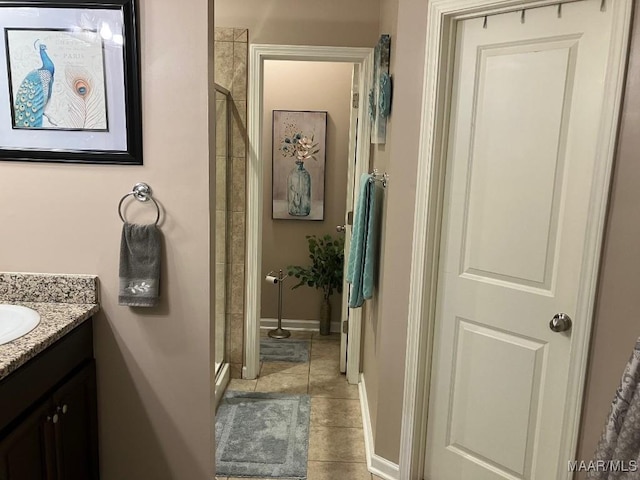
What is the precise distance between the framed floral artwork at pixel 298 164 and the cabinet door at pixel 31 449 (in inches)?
108

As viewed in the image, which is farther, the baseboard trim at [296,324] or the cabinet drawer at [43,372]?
the baseboard trim at [296,324]

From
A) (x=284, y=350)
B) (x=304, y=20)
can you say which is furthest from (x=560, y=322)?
(x=284, y=350)

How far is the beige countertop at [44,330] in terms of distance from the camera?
4.66ft

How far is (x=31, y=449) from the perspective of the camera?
1.57m

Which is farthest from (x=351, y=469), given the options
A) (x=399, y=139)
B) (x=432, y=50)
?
(x=432, y=50)

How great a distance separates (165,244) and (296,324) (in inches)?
103

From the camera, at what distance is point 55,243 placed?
6.23 ft

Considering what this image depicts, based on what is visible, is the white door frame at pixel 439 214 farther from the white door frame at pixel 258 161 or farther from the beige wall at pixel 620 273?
the white door frame at pixel 258 161

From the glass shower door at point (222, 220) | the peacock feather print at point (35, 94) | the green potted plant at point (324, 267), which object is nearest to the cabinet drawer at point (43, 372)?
the peacock feather print at point (35, 94)

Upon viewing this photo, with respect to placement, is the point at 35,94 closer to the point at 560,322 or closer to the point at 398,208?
the point at 398,208

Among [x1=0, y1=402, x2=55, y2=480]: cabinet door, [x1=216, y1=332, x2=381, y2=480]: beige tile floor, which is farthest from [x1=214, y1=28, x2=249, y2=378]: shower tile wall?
[x1=0, y1=402, x2=55, y2=480]: cabinet door

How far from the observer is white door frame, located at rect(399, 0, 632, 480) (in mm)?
1614

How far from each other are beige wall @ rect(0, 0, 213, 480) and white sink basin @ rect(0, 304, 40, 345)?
0.65 ft

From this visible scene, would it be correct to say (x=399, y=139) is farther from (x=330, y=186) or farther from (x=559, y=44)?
(x=330, y=186)
